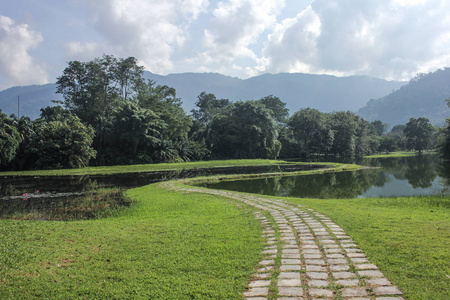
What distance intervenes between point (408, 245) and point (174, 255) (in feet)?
13.3

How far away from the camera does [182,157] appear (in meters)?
39.3

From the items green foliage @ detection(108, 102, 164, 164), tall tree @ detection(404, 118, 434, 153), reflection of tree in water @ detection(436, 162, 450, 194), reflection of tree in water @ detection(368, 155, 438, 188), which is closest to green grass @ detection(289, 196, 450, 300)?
reflection of tree in water @ detection(436, 162, 450, 194)

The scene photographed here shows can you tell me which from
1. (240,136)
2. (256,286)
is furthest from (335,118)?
(256,286)

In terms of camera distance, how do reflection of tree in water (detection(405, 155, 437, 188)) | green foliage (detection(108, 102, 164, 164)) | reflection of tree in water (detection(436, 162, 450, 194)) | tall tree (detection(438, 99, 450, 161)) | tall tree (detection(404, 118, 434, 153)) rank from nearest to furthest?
reflection of tree in water (detection(436, 162, 450, 194)) → reflection of tree in water (detection(405, 155, 437, 188)) → tall tree (detection(438, 99, 450, 161)) → green foliage (detection(108, 102, 164, 164)) → tall tree (detection(404, 118, 434, 153))

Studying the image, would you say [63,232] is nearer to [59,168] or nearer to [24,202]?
[24,202]

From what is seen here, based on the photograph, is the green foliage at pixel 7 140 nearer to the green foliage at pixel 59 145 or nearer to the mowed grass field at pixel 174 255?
the green foliage at pixel 59 145

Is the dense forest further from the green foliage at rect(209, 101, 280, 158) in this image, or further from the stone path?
the stone path

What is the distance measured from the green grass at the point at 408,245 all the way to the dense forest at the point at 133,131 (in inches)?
1085

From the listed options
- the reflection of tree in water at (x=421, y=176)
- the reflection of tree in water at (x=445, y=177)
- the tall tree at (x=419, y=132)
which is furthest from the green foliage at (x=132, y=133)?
the tall tree at (x=419, y=132)

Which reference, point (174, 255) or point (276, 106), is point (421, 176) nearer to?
point (174, 255)

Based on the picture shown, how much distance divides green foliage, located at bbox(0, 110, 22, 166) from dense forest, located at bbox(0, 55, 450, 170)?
0.23ft

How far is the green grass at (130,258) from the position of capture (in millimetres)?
3627

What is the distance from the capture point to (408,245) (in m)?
4.70

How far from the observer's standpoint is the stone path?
Answer: 3.41 meters
